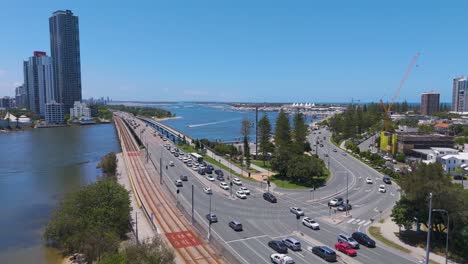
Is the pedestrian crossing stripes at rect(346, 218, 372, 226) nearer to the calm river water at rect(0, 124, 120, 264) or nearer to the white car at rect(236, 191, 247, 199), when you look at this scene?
the white car at rect(236, 191, 247, 199)

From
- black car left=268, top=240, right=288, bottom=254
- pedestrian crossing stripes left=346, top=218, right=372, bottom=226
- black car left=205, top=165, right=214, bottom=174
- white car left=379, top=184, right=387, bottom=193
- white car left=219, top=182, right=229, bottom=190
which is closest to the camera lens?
black car left=268, top=240, right=288, bottom=254

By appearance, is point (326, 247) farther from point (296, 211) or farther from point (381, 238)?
point (296, 211)

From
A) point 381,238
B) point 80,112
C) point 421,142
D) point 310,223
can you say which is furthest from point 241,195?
point 80,112

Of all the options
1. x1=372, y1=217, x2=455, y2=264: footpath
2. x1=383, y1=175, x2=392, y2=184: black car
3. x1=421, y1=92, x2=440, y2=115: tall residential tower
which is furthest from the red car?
x1=421, y1=92, x2=440, y2=115: tall residential tower

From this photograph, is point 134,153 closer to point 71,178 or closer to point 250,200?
point 71,178

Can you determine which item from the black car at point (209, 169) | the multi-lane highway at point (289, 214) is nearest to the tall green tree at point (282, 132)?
the multi-lane highway at point (289, 214)

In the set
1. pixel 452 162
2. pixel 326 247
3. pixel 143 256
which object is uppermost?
pixel 143 256
